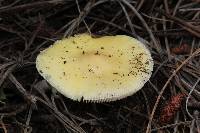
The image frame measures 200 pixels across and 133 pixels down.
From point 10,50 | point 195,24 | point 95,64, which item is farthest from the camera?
point 195,24

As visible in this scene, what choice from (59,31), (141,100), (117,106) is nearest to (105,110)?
(117,106)

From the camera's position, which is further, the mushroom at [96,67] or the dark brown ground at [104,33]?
the dark brown ground at [104,33]

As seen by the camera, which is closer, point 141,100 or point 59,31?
point 141,100

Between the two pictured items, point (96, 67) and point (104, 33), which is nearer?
point (96, 67)

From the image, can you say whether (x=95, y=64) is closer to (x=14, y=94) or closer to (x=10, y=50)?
(x=14, y=94)
